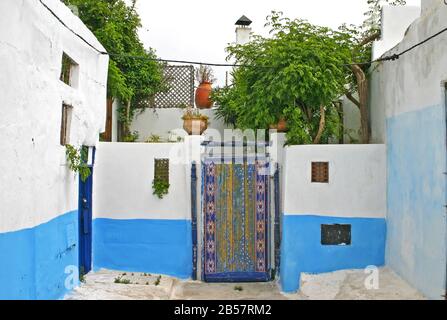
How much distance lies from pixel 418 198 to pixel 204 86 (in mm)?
6221

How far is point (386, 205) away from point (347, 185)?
623 millimetres

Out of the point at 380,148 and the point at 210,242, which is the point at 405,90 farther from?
the point at 210,242

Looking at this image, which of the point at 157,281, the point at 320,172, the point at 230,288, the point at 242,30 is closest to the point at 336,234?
the point at 320,172

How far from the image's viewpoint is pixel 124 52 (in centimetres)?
1044

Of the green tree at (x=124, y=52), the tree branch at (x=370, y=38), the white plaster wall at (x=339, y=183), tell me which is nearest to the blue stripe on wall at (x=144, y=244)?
the white plaster wall at (x=339, y=183)

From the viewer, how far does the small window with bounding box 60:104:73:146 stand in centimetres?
659

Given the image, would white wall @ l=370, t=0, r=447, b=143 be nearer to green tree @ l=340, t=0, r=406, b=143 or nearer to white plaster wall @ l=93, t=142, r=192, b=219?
green tree @ l=340, t=0, r=406, b=143

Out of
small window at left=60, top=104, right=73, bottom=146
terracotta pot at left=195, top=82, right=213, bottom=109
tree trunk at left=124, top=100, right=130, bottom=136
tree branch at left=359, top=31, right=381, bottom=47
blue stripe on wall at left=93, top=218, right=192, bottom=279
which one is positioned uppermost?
tree branch at left=359, top=31, right=381, bottom=47

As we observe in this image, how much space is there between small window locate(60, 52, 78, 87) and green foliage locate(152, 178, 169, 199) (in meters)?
2.24

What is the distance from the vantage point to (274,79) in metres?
7.92

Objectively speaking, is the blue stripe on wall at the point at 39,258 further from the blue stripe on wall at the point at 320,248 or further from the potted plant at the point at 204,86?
the potted plant at the point at 204,86

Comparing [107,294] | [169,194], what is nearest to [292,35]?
[169,194]

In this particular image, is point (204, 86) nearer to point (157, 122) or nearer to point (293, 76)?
point (157, 122)

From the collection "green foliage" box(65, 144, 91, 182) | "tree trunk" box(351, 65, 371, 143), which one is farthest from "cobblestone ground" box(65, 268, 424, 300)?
"tree trunk" box(351, 65, 371, 143)
